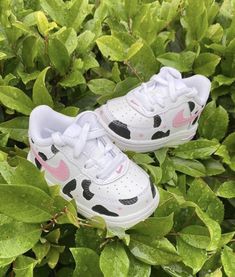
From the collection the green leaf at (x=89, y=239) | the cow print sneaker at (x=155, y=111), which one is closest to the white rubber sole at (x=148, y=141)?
the cow print sneaker at (x=155, y=111)

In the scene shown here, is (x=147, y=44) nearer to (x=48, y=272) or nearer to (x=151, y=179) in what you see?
(x=151, y=179)

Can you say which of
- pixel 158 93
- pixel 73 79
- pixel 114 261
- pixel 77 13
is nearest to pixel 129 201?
pixel 114 261

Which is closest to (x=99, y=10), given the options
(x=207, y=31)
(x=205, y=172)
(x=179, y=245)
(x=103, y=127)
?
(x=207, y=31)

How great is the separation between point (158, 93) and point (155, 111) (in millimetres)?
56

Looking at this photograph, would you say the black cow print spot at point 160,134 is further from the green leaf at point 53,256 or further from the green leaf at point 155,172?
the green leaf at point 53,256

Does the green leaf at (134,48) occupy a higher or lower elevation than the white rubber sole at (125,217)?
higher

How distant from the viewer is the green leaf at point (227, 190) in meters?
1.49

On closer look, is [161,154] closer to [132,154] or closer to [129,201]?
[132,154]

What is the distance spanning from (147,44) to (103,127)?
13.2 inches

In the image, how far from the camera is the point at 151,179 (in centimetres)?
144

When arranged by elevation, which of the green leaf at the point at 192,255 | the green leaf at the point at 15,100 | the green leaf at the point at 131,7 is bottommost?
the green leaf at the point at 192,255

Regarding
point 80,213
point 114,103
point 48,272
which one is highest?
point 114,103

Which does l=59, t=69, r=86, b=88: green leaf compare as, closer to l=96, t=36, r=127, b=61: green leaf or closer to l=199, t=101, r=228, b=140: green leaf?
l=96, t=36, r=127, b=61: green leaf

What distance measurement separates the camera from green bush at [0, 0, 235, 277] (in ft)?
4.00
